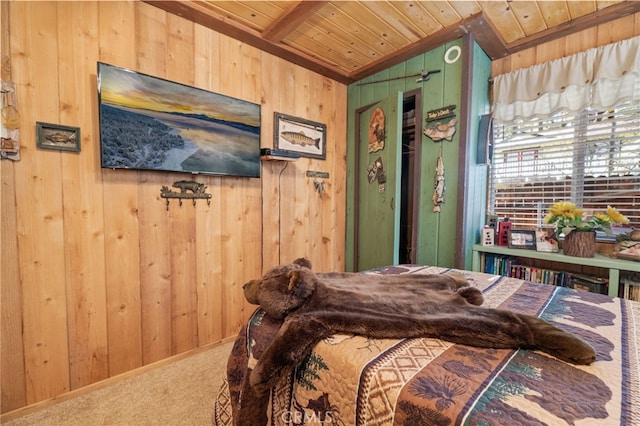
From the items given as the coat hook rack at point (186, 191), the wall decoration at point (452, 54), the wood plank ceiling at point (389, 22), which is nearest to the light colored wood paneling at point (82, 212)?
the coat hook rack at point (186, 191)

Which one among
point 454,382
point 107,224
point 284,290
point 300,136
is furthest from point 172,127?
point 454,382

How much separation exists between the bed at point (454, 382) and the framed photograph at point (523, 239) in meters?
1.12

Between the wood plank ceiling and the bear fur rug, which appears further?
the wood plank ceiling

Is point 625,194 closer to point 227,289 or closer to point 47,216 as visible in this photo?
point 227,289

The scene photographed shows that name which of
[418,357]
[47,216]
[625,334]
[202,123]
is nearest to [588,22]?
[625,334]

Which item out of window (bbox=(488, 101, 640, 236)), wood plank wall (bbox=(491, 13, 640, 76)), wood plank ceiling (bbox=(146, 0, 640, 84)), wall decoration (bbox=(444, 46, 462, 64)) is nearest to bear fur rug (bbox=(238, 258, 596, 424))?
window (bbox=(488, 101, 640, 236))

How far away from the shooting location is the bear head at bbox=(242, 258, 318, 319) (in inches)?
39.4

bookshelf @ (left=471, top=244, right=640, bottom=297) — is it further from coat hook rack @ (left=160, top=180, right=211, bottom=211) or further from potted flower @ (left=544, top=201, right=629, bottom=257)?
coat hook rack @ (left=160, top=180, right=211, bottom=211)

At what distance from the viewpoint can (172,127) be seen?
1.85 m

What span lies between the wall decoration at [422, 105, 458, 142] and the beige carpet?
2307 mm

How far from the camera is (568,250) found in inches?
75.0

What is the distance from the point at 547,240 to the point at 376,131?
163cm

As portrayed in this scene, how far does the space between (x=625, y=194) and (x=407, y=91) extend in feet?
5.86

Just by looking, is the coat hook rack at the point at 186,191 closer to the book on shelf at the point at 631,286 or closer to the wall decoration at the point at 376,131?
the wall decoration at the point at 376,131
